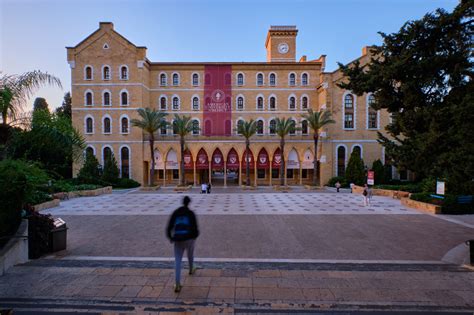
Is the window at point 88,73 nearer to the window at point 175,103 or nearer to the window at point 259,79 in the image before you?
the window at point 175,103

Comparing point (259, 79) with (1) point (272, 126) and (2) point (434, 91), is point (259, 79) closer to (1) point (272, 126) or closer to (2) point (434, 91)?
(1) point (272, 126)

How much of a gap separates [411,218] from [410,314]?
443 inches

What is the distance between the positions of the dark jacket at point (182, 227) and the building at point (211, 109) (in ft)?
102

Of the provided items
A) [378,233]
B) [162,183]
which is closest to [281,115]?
[162,183]

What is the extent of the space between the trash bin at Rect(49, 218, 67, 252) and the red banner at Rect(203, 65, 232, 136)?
33.0m

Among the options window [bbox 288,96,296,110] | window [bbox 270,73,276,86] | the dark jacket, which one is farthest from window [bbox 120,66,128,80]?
the dark jacket

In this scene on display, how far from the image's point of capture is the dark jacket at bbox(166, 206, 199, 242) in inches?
210

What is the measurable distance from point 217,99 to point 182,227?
3719 centimetres

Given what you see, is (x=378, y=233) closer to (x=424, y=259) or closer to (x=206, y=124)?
(x=424, y=259)

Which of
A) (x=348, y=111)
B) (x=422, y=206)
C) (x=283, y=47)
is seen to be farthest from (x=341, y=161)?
(x=283, y=47)

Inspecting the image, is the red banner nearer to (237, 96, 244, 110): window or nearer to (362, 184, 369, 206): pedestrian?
(237, 96, 244, 110): window

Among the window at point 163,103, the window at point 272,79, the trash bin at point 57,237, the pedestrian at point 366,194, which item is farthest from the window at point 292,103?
the trash bin at point 57,237

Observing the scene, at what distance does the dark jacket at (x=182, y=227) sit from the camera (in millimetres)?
5332

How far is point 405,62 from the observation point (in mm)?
7664
